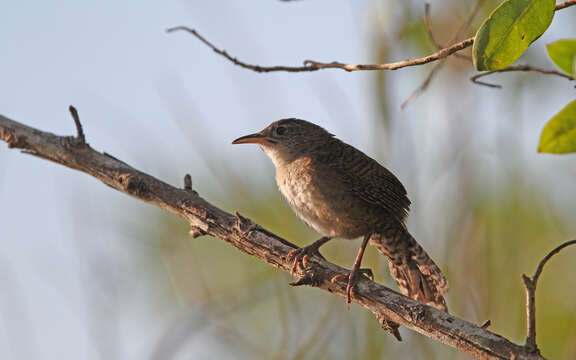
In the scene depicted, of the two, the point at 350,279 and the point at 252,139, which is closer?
the point at 350,279

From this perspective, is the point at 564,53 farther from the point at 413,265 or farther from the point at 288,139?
the point at 288,139

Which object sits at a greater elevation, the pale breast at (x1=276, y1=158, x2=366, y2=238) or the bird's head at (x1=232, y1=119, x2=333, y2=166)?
the bird's head at (x1=232, y1=119, x2=333, y2=166)

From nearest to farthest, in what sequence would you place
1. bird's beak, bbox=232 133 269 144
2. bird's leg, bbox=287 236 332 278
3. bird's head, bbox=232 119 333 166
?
bird's leg, bbox=287 236 332 278 < bird's head, bbox=232 119 333 166 < bird's beak, bbox=232 133 269 144

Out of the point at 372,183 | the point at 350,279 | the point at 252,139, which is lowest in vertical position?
the point at 350,279

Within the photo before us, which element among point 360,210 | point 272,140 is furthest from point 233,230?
point 272,140

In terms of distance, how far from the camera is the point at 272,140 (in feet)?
14.3

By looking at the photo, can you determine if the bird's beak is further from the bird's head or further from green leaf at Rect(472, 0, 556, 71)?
green leaf at Rect(472, 0, 556, 71)

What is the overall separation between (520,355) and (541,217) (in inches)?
139

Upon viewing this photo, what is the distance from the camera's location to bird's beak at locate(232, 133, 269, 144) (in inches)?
171

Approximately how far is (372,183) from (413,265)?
610mm

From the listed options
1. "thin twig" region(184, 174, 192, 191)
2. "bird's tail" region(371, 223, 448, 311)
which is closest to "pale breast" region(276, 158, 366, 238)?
"bird's tail" region(371, 223, 448, 311)

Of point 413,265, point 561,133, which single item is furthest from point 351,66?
point 413,265

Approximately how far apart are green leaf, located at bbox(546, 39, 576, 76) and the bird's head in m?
2.07

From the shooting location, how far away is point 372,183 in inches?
149
